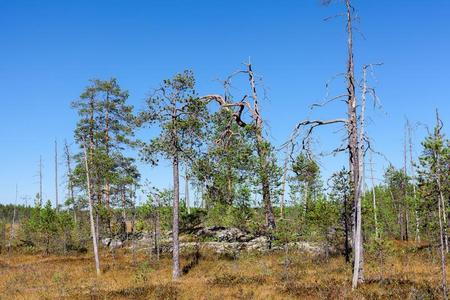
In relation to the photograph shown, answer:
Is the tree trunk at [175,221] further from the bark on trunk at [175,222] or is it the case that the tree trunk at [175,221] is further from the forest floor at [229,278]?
the forest floor at [229,278]

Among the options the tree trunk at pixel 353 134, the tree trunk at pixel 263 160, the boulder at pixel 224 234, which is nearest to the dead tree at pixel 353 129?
the tree trunk at pixel 353 134

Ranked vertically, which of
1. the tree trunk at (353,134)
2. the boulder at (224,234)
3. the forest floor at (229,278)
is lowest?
the forest floor at (229,278)

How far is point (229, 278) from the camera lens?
19.7m

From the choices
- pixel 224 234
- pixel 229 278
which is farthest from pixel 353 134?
pixel 224 234

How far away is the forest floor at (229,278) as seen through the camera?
15.7m

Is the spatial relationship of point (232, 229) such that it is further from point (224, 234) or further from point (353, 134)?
point (353, 134)

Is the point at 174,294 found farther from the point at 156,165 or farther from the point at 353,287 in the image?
the point at 156,165

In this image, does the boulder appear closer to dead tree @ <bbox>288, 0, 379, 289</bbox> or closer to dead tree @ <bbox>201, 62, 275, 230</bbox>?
dead tree @ <bbox>201, 62, 275, 230</bbox>

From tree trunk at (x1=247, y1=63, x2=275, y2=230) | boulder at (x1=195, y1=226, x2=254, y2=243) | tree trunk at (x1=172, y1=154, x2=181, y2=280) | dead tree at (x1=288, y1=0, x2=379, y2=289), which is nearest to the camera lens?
dead tree at (x1=288, y1=0, x2=379, y2=289)

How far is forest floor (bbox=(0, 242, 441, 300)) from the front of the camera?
1567cm

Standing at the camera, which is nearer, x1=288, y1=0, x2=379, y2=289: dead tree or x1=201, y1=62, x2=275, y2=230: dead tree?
x1=288, y1=0, x2=379, y2=289: dead tree

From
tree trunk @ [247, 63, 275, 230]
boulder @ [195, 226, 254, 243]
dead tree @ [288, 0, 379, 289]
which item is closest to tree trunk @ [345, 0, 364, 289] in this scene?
dead tree @ [288, 0, 379, 289]

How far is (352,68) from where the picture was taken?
15.4m

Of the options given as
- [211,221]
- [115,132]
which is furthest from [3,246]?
[211,221]
